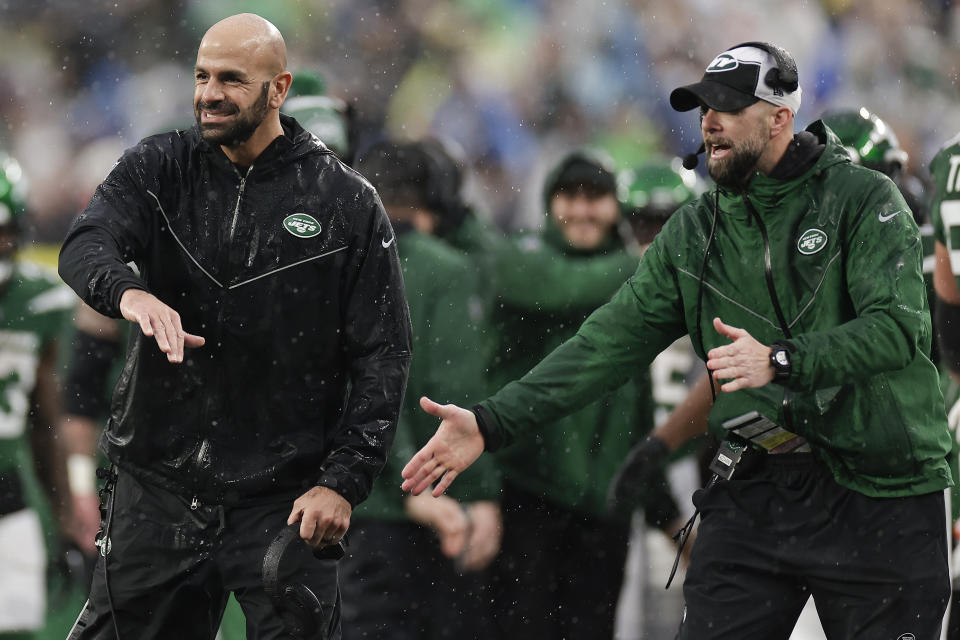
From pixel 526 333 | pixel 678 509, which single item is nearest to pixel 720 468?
pixel 526 333

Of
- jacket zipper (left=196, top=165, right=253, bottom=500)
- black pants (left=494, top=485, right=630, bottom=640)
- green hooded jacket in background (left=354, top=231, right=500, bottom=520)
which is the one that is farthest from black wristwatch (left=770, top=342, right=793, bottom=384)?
black pants (left=494, top=485, right=630, bottom=640)

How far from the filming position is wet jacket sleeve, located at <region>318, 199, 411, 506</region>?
3984mm

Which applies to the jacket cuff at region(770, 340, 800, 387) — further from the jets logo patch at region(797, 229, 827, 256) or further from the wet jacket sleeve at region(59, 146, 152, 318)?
the wet jacket sleeve at region(59, 146, 152, 318)

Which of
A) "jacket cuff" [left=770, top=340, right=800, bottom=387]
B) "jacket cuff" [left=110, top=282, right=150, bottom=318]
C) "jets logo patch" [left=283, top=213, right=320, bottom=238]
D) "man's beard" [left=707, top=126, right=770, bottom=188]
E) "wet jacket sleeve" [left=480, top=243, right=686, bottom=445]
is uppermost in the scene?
"man's beard" [left=707, top=126, right=770, bottom=188]

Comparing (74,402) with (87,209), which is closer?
(87,209)

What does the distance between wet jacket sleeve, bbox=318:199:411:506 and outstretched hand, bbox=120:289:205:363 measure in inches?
21.4

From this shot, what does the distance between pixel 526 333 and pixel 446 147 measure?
2.12 metres

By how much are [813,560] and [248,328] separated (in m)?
1.53

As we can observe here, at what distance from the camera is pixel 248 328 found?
13.1 feet

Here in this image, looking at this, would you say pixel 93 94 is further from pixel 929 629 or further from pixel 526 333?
pixel 929 629

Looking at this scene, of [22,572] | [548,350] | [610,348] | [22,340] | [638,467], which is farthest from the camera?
[22,572]

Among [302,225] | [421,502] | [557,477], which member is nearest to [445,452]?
[302,225]

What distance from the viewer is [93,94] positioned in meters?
12.3

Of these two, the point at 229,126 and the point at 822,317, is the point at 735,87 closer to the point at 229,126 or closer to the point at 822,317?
the point at 822,317
